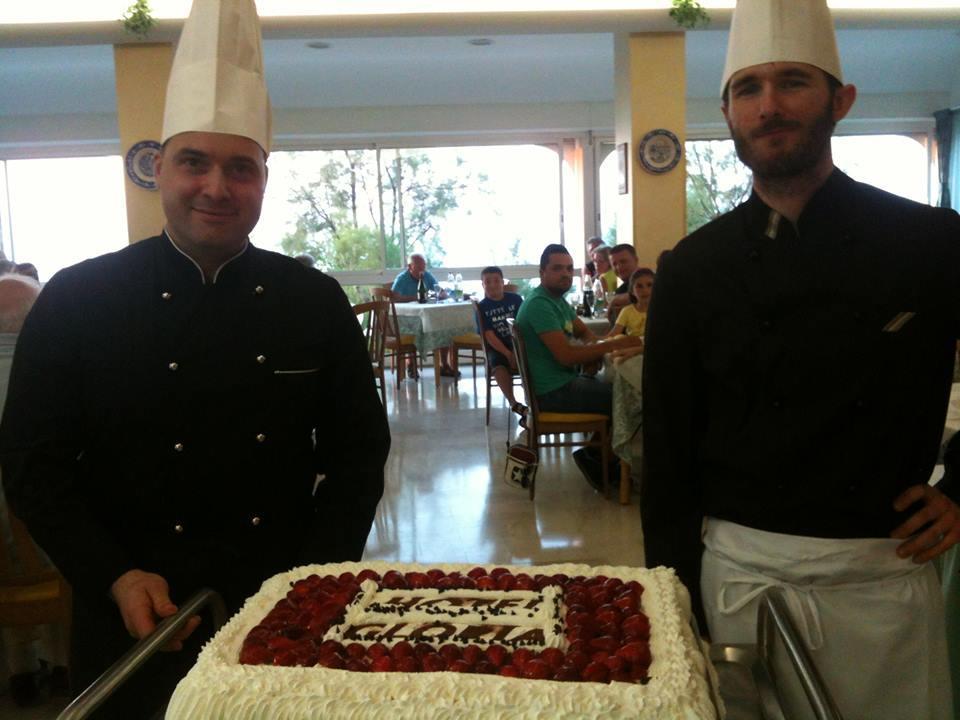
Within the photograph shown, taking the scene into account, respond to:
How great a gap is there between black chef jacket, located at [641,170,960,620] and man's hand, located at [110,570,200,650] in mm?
812

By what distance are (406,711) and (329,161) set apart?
955 cm

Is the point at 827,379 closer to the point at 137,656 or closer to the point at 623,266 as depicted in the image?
the point at 137,656

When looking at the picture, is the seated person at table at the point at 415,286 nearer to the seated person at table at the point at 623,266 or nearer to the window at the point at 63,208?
the seated person at table at the point at 623,266

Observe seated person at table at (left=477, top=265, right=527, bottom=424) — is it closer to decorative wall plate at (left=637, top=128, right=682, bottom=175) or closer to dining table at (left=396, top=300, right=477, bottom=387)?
dining table at (left=396, top=300, right=477, bottom=387)

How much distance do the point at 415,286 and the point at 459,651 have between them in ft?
26.0

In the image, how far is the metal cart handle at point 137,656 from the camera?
889mm

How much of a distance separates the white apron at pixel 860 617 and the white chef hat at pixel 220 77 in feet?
3.37

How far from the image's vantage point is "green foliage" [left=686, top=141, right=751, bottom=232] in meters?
9.88

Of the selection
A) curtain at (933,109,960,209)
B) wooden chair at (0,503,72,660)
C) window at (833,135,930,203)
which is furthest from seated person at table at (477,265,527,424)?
curtain at (933,109,960,209)

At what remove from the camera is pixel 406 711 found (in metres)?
0.86

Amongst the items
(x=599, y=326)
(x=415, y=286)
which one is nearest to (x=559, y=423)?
(x=599, y=326)

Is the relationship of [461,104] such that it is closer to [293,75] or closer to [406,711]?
[293,75]

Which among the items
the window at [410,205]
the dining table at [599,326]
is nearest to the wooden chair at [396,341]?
the window at [410,205]

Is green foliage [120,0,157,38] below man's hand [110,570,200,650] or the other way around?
the other way around
